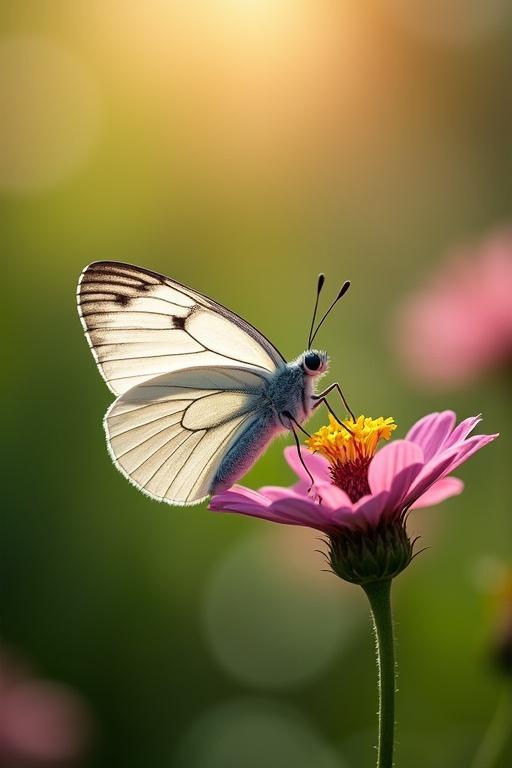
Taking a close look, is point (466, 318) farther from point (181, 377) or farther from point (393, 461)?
point (393, 461)

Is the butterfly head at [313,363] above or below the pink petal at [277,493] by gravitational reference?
above

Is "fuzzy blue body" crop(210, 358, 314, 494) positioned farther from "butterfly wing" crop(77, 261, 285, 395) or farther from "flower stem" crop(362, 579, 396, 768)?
"flower stem" crop(362, 579, 396, 768)

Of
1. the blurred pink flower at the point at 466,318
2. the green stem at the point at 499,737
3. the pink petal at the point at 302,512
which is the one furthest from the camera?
the blurred pink flower at the point at 466,318

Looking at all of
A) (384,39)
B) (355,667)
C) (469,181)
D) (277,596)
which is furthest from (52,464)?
(384,39)

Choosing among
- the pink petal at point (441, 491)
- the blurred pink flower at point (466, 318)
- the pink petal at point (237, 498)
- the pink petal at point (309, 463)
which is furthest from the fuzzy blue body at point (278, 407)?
the blurred pink flower at point (466, 318)

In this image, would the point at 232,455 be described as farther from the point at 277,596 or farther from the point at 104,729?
the point at 277,596

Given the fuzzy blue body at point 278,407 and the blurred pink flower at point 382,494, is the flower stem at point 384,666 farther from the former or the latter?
the fuzzy blue body at point 278,407
